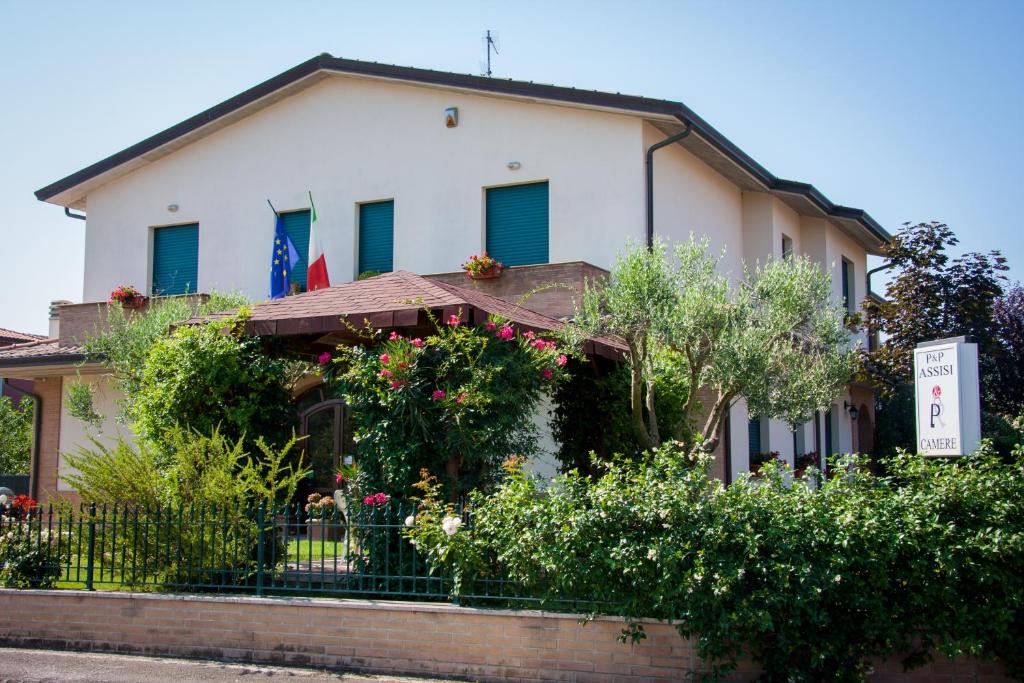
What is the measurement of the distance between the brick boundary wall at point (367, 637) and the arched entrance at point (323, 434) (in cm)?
722

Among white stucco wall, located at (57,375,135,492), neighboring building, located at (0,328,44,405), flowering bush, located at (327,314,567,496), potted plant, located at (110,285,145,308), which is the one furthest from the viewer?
neighboring building, located at (0,328,44,405)

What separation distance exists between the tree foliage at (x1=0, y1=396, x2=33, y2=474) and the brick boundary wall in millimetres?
19961

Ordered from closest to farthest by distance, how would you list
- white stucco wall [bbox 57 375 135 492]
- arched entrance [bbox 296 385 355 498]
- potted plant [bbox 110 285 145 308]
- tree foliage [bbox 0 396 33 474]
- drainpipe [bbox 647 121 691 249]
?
drainpipe [bbox 647 121 691 249]
arched entrance [bbox 296 385 355 498]
potted plant [bbox 110 285 145 308]
white stucco wall [bbox 57 375 135 492]
tree foliage [bbox 0 396 33 474]

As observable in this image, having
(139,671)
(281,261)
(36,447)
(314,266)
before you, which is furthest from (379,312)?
(36,447)

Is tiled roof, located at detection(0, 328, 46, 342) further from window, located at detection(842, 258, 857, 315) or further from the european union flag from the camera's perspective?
window, located at detection(842, 258, 857, 315)

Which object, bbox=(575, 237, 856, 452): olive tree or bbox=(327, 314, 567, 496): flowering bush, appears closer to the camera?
bbox=(327, 314, 567, 496): flowering bush

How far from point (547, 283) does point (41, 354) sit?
9765 mm

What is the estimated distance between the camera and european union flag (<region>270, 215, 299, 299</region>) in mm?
16844

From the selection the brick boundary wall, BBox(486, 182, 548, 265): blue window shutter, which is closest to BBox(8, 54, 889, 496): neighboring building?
BBox(486, 182, 548, 265): blue window shutter

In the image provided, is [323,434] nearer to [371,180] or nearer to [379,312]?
[371,180]

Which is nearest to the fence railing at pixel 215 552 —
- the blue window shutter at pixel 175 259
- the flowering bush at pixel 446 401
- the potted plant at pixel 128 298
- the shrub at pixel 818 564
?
the flowering bush at pixel 446 401

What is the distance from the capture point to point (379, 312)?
1073 centimetres

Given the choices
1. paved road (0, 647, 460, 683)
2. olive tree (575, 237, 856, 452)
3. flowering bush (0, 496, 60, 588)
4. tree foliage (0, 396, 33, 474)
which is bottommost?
paved road (0, 647, 460, 683)

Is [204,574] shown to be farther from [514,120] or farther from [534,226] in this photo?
[514,120]
